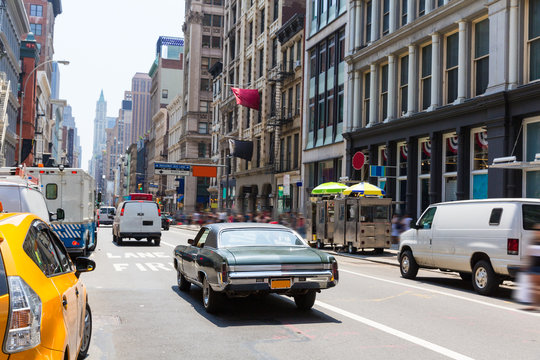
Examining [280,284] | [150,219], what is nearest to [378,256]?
[150,219]

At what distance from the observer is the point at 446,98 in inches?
1073

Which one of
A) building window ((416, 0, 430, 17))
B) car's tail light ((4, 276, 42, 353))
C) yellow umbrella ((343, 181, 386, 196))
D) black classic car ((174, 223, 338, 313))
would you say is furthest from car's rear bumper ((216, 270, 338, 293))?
building window ((416, 0, 430, 17))

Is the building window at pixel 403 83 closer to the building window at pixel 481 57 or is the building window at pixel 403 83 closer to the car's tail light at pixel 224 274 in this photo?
the building window at pixel 481 57

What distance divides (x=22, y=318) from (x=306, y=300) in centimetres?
685

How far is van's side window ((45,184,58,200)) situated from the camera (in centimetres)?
1972

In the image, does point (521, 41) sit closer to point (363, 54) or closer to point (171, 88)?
point (363, 54)

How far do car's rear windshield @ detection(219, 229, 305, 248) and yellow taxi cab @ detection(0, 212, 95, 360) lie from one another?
4.93 metres

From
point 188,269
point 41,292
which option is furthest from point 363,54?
point 41,292

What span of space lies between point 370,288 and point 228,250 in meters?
4.98

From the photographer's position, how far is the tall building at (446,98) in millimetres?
22156

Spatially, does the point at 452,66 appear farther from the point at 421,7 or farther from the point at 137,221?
the point at 137,221

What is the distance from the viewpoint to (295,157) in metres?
47.3

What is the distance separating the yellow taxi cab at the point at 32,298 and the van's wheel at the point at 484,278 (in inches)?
381

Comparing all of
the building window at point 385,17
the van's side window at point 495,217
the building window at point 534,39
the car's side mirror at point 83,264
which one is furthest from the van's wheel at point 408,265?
the building window at point 385,17
